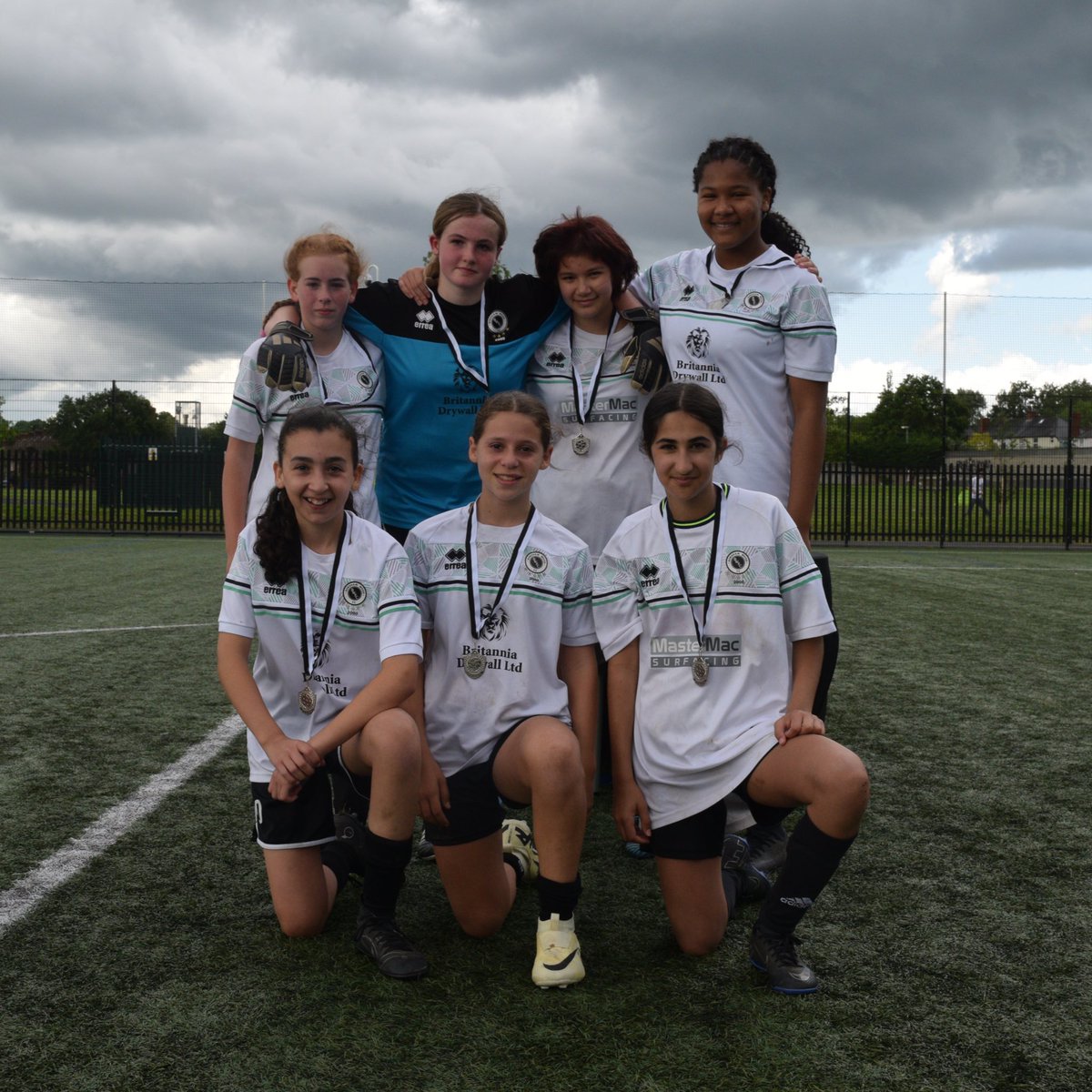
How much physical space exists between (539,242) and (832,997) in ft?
7.12

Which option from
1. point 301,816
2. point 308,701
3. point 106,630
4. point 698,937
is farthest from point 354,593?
point 106,630

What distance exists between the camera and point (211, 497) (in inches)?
848

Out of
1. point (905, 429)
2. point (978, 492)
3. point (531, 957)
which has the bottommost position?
point (531, 957)

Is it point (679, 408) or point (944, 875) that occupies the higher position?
point (679, 408)

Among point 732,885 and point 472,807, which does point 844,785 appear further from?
point 472,807

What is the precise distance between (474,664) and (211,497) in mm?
19949

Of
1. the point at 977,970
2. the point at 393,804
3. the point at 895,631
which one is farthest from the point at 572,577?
the point at 895,631

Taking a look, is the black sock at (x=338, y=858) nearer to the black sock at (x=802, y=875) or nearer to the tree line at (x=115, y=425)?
the black sock at (x=802, y=875)

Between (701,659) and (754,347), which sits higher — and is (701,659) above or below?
below

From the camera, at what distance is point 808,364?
3104 millimetres

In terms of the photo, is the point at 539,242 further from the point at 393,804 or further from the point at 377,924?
the point at 377,924

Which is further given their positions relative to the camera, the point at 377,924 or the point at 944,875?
the point at 944,875

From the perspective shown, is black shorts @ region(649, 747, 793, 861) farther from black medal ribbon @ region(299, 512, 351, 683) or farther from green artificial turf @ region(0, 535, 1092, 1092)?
black medal ribbon @ region(299, 512, 351, 683)

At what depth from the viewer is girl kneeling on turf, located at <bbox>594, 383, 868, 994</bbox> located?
2.52 meters
